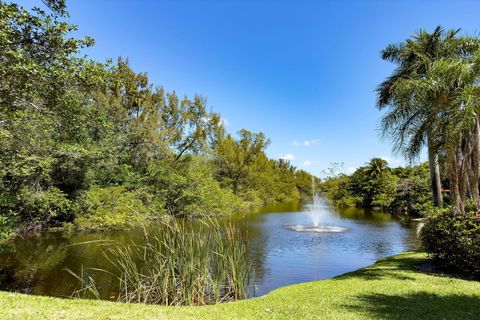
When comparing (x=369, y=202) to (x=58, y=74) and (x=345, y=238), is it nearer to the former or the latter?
(x=345, y=238)

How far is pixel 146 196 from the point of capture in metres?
24.7

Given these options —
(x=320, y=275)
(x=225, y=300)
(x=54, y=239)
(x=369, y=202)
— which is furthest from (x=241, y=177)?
(x=225, y=300)

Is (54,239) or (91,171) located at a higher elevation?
(91,171)

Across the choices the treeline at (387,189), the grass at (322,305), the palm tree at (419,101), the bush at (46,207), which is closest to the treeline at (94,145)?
the bush at (46,207)

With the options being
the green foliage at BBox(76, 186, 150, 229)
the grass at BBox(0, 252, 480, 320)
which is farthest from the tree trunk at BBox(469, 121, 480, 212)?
the green foliage at BBox(76, 186, 150, 229)

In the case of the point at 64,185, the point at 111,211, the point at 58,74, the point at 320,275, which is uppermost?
the point at 58,74

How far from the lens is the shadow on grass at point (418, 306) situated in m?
5.43

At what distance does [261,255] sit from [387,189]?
31.5 meters

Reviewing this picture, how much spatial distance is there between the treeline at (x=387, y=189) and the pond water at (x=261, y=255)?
42.6ft

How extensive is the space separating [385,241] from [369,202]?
2942 centimetres

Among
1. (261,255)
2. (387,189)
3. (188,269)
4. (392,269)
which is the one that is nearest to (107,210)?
(261,255)

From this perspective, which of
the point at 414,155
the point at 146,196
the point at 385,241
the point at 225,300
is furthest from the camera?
the point at 146,196

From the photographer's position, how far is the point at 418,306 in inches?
234

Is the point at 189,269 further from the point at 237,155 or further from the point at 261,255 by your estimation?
the point at 237,155
